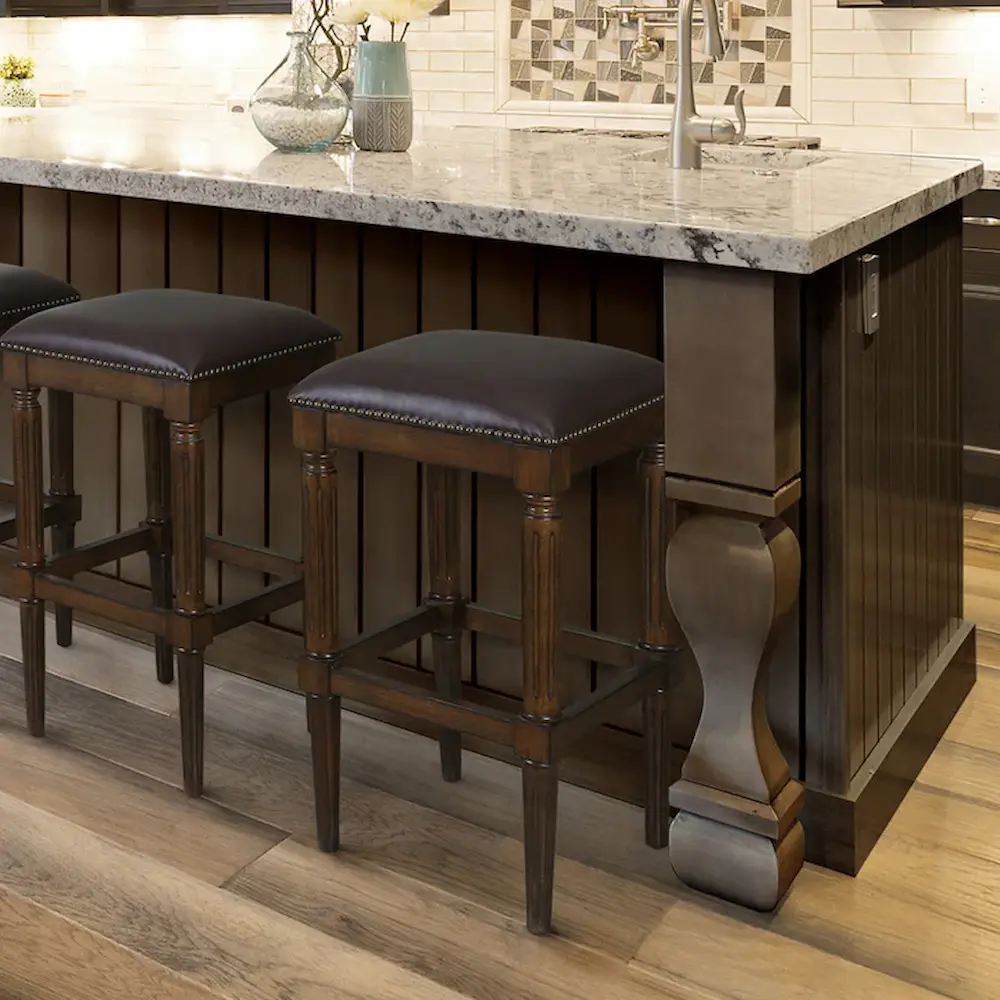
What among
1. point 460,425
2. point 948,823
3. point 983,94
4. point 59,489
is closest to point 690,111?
point 460,425

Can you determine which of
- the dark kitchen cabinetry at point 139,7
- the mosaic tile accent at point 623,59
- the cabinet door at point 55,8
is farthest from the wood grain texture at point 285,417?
the cabinet door at point 55,8

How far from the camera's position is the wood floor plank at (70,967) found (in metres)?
1.93

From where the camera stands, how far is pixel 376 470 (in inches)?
106

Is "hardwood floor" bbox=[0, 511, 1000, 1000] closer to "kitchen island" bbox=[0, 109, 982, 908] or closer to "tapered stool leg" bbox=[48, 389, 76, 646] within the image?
"kitchen island" bbox=[0, 109, 982, 908]

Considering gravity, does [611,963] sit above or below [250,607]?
below

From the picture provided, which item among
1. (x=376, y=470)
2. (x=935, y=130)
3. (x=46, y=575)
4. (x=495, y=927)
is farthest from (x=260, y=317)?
(x=935, y=130)

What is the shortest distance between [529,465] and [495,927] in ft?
2.25

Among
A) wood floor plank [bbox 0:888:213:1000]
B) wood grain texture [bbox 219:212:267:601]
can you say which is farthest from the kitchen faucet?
wood floor plank [bbox 0:888:213:1000]

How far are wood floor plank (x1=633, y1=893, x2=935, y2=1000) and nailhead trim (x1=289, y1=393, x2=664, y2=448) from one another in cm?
74

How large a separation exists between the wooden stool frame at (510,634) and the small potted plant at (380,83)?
0.81 metres

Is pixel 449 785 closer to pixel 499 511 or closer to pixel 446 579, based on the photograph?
pixel 446 579

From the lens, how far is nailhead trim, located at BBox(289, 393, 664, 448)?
192cm

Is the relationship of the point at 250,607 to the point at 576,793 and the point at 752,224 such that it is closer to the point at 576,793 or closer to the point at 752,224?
the point at 576,793

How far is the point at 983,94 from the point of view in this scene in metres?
4.36
